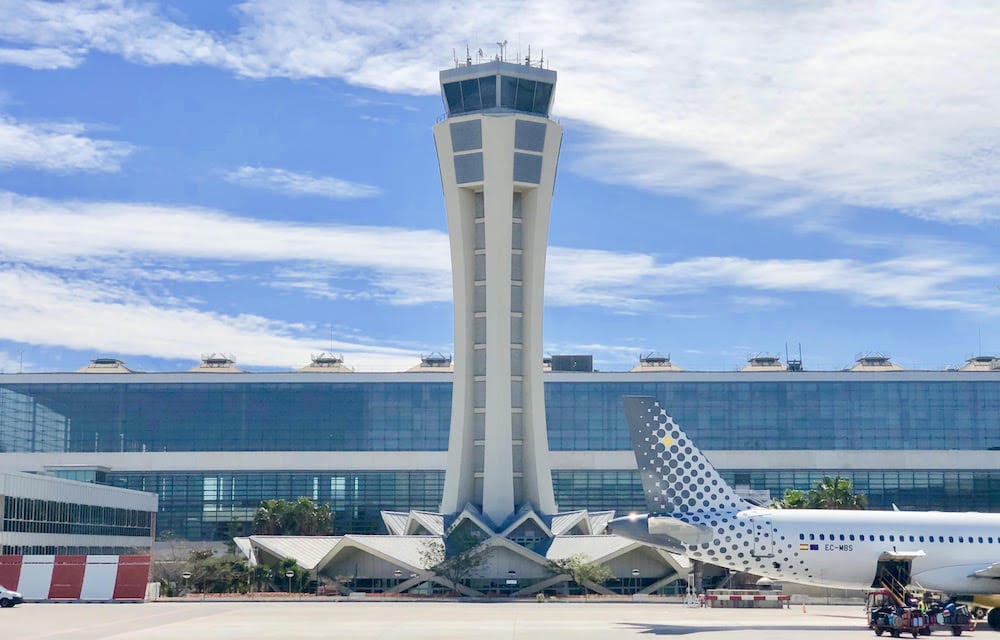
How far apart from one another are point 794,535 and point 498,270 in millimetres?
42776

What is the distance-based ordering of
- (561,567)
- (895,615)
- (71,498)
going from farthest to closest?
1. (71,498)
2. (561,567)
3. (895,615)

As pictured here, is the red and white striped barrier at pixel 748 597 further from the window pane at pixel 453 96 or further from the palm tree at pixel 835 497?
the window pane at pixel 453 96

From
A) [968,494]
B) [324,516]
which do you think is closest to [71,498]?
[324,516]

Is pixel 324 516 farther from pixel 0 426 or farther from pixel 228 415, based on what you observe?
pixel 0 426

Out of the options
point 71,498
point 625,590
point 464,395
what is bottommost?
point 625,590

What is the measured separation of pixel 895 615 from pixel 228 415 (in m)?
99.2

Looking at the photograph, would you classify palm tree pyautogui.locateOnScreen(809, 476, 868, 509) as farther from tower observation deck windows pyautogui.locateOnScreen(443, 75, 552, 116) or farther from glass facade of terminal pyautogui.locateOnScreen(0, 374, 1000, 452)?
tower observation deck windows pyautogui.locateOnScreen(443, 75, 552, 116)

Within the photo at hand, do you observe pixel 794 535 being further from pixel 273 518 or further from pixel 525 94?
pixel 273 518

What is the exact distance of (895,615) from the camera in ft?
150

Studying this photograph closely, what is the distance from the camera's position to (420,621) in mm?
50812

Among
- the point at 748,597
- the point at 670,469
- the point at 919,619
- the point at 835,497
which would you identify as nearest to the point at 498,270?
the point at 835,497

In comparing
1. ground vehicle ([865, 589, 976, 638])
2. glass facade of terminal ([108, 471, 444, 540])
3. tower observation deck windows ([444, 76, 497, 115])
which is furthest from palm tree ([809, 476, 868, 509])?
glass facade of terminal ([108, 471, 444, 540])

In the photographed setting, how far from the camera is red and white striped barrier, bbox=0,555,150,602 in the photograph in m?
68.1

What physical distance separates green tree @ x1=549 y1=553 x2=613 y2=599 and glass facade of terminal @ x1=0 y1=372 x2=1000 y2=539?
46.4 meters
